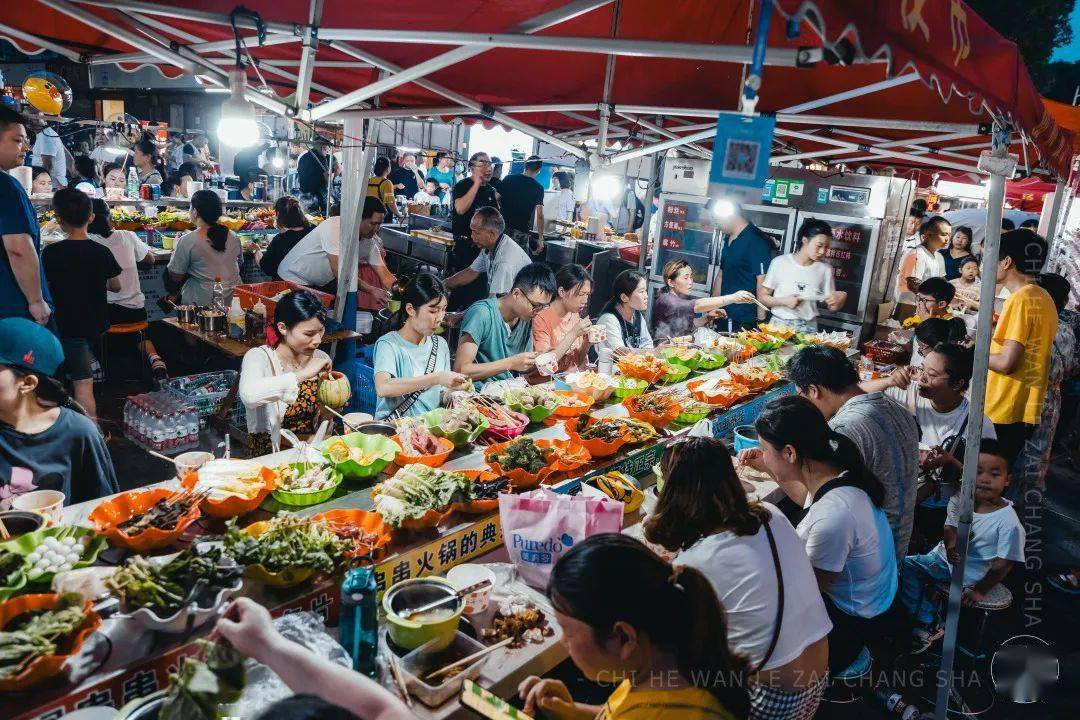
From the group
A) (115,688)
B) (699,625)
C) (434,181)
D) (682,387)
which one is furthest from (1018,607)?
(434,181)

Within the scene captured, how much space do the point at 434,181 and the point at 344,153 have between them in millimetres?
13031

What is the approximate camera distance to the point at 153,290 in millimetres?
8742

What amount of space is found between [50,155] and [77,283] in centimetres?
940

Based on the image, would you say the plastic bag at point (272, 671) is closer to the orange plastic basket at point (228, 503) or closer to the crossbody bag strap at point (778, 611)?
the orange plastic basket at point (228, 503)

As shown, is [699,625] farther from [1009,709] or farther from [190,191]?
[190,191]

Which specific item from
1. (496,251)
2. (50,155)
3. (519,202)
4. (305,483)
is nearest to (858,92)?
(496,251)

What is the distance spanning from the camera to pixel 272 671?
1736 mm

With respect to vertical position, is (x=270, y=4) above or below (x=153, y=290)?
above

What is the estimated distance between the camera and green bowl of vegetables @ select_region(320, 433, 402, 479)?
9.56 feet

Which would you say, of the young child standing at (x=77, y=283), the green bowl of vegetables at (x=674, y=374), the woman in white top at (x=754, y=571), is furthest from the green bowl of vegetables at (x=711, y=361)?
the young child standing at (x=77, y=283)

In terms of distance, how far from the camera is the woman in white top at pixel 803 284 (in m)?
7.13

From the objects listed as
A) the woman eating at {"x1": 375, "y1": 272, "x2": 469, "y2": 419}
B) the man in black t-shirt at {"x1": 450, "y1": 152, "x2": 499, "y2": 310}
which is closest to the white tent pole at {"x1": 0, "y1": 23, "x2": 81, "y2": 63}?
the woman eating at {"x1": 375, "y1": 272, "x2": 469, "y2": 419}

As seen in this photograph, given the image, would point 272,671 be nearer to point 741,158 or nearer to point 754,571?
point 754,571

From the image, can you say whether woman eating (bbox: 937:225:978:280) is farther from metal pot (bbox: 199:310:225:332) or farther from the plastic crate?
metal pot (bbox: 199:310:225:332)
